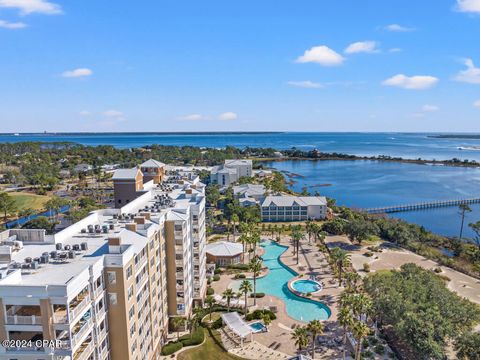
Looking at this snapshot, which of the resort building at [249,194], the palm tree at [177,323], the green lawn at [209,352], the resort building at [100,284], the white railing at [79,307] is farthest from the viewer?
the resort building at [249,194]

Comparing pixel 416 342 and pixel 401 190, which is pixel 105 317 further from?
pixel 401 190

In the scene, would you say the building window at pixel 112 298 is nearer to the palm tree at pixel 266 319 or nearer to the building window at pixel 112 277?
the building window at pixel 112 277

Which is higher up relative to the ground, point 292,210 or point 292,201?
point 292,201

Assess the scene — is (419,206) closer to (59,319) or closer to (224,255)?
(224,255)

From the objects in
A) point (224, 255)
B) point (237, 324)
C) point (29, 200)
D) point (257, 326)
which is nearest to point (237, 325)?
point (237, 324)

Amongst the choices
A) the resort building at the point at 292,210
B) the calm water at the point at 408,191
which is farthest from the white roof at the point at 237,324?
the calm water at the point at 408,191

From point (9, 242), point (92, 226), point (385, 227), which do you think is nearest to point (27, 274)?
point (9, 242)
